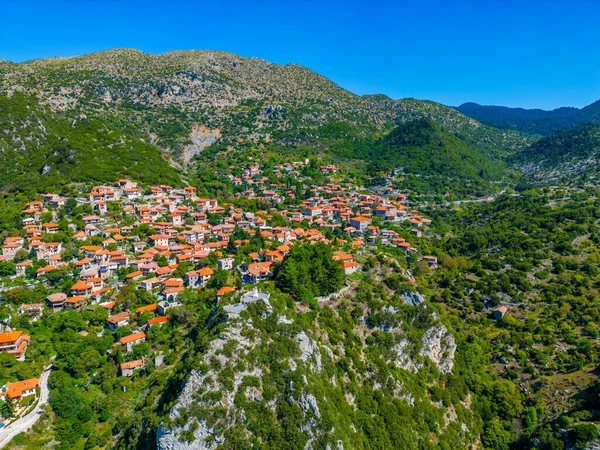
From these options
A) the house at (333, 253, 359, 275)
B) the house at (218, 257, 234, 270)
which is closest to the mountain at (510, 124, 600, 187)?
the house at (333, 253, 359, 275)

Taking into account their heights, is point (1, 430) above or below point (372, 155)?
below

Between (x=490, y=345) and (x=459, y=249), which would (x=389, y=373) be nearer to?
(x=490, y=345)

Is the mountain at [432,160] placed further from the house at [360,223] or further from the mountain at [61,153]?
the mountain at [61,153]

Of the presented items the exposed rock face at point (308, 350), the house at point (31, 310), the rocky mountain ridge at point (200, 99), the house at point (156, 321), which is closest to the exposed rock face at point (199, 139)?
the rocky mountain ridge at point (200, 99)

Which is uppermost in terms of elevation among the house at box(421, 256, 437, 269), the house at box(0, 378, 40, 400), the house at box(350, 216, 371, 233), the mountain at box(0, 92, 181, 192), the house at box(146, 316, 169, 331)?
the mountain at box(0, 92, 181, 192)

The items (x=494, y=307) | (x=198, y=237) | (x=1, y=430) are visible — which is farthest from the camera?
(x=198, y=237)

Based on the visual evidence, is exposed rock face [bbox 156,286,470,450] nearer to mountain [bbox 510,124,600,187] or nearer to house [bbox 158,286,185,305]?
house [bbox 158,286,185,305]

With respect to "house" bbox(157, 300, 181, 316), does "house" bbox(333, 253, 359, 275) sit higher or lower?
higher

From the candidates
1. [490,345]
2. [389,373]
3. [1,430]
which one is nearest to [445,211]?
[490,345]
